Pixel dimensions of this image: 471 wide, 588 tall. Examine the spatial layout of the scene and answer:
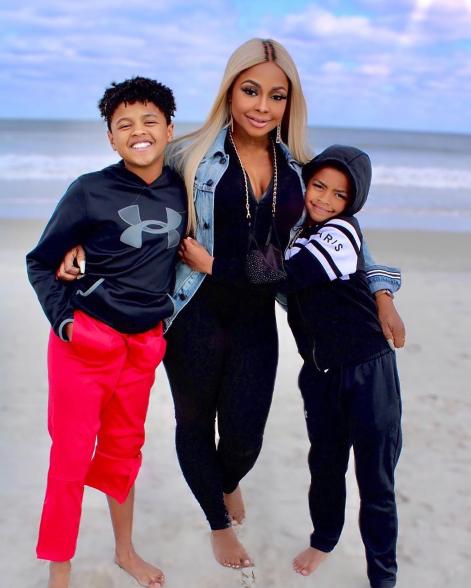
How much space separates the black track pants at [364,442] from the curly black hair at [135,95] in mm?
1208

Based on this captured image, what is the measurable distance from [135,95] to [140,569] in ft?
6.52

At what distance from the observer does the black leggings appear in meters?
2.77

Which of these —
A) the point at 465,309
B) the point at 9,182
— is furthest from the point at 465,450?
the point at 9,182

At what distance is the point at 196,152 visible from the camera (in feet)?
9.01

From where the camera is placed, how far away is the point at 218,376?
2861 mm

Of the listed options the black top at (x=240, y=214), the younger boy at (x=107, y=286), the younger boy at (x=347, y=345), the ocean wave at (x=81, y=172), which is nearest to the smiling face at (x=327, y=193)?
the younger boy at (x=347, y=345)

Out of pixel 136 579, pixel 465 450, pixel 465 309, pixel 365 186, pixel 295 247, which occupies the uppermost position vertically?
pixel 365 186

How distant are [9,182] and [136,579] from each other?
13.7 metres

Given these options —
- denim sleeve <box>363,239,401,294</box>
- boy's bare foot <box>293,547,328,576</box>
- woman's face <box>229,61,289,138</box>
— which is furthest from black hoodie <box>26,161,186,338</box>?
boy's bare foot <box>293,547,328,576</box>

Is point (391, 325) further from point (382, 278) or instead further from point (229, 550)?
point (229, 550)

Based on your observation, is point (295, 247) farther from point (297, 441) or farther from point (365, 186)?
point (297, 441)

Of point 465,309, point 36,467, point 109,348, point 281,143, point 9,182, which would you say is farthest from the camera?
point 9,182

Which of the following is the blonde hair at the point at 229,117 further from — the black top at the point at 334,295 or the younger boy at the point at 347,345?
the black top at the point at 334,295

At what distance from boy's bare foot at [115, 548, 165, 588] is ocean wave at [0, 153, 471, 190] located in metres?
14.0
